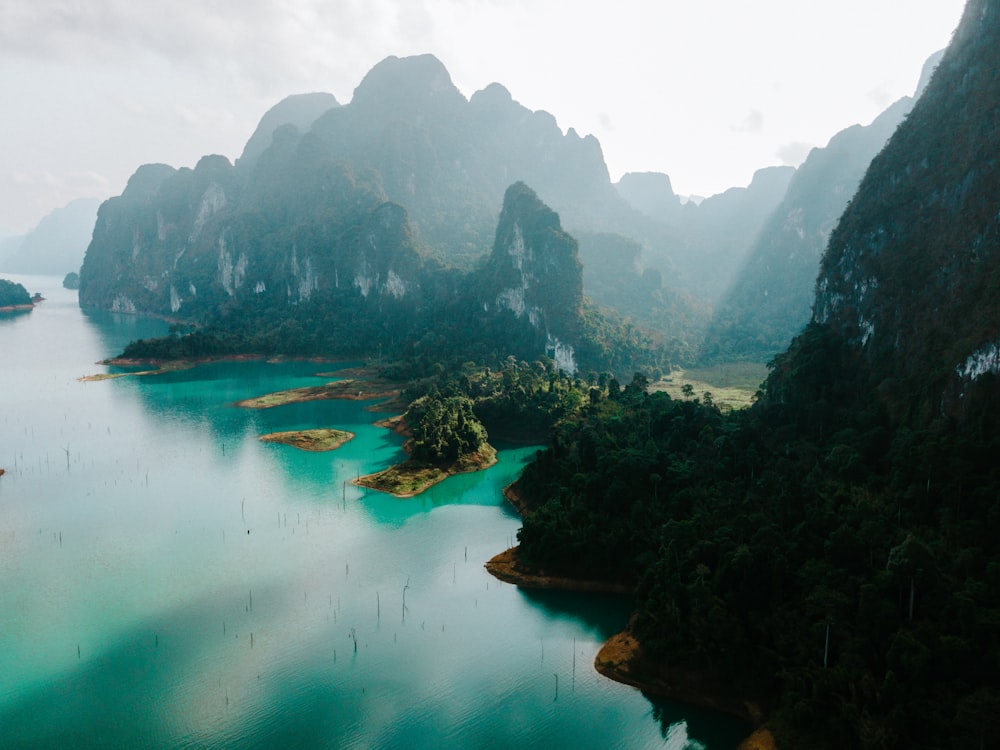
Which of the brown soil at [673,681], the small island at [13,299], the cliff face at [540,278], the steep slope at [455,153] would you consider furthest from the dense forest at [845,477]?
the small island at [13,299]

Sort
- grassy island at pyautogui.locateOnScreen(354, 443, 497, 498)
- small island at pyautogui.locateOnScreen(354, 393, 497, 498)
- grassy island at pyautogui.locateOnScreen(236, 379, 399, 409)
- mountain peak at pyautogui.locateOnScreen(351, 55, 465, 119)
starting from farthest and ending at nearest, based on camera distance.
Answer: mountain peak at pyautogui.locateOnScreen(351, 55, 465, 119), grassy island at pyautogui.locateOnScreen(236, 379, 399, 409), small island at pyautogui.locateOnScreen(354, 393, 497, 498), grassy island at pyautogui.locateOnScreen(354, 443, 497, 498)

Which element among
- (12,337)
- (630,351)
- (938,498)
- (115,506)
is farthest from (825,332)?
(12,337)

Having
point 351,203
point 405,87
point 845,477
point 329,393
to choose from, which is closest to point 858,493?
point 845,477

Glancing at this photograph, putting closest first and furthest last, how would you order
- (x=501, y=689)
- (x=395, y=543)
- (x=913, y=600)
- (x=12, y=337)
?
(x=913, y=600) < (x=501, y=689) < (x=395, y=543) < (x=12, y=337)

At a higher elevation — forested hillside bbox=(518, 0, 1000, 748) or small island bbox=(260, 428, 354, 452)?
forested hillside bbox=(518, 0, 1000, 748)

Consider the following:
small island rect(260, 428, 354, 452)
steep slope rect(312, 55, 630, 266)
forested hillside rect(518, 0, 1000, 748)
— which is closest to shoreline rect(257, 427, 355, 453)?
small island rect(260, 428, 354, 452)

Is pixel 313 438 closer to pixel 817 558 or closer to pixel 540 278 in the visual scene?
pixel 817 558

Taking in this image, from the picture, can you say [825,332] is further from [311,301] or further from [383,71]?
[383,71]

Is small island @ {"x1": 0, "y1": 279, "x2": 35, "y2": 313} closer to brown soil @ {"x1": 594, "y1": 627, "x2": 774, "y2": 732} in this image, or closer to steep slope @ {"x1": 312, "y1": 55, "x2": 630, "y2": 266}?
steep slope @ {"x1": 312, "y1": 55, "x2": 630, "y2": 266}
